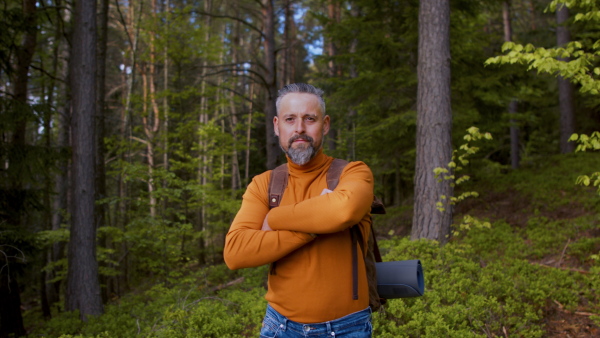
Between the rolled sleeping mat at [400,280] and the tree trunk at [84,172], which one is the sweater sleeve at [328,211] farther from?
the tree trunk at [84,172]

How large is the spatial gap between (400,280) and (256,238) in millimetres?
871

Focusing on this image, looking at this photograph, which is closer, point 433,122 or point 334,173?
point 334,173

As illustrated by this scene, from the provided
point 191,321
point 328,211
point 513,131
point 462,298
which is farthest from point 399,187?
point 328,211

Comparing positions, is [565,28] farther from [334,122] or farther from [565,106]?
[334,122]

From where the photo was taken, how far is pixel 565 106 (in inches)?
586

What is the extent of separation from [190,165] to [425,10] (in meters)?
8.41

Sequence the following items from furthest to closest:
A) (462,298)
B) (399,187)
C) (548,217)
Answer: (399,187), (548,217), (462,298)

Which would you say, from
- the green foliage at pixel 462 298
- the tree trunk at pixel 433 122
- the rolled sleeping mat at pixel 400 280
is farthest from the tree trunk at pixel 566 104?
the rolled sleeping mat at pixel 400 280

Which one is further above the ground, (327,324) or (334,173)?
(334,173)

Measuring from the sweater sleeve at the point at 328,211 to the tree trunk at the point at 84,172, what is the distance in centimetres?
759

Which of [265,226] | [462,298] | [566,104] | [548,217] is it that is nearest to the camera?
[265,226]

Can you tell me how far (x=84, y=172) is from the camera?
843cm

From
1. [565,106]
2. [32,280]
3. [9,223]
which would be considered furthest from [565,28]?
[32,280]

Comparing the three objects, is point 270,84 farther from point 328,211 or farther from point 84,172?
point 328,211
